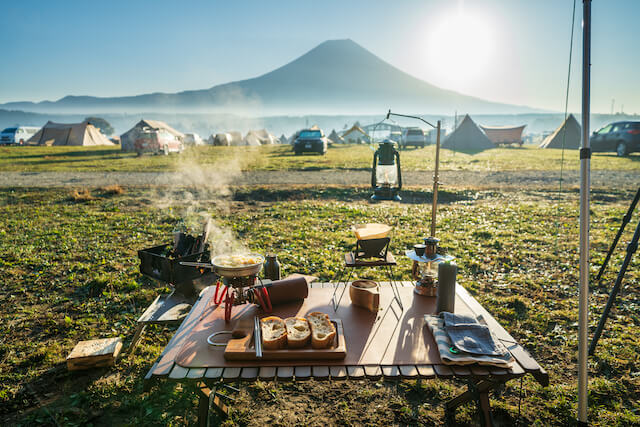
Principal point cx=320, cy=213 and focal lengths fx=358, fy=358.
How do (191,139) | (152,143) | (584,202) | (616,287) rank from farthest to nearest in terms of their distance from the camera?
1. (191,139)
2. (152,143)
3. (616,287)
4. (584,202)

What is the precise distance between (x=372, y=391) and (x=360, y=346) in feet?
3.65

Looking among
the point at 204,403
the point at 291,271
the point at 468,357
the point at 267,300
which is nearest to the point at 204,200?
the point at 291,271

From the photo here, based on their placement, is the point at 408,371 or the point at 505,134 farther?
the point at 505,134

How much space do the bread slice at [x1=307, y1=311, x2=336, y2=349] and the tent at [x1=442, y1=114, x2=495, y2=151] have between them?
1173 inches

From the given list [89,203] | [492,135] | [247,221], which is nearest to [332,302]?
[247,221]

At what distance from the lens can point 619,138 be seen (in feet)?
62.2

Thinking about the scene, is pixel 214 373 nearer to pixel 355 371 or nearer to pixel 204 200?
pixel 355 371

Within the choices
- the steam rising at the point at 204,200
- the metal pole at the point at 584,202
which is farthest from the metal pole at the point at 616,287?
the steam rising at the point at 204,200

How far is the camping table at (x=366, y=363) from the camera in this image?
191 cm

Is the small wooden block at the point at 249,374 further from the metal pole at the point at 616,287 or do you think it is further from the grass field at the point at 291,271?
the metal pole at the point at 616,287

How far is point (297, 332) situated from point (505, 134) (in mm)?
39089

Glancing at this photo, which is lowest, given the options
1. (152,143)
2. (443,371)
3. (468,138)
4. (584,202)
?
(443,371)

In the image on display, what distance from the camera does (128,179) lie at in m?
13.8

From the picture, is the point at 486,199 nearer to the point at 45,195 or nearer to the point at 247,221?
the point at 247,221
